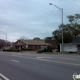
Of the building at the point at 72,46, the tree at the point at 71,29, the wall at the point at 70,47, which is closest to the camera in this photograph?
the building at the point at 72,46

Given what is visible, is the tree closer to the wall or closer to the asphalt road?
the wall

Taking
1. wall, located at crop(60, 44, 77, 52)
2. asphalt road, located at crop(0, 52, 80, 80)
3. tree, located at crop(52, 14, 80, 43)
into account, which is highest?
tree, located at crop(52, 14, 80, 43)

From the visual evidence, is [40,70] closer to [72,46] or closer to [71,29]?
[72,46]

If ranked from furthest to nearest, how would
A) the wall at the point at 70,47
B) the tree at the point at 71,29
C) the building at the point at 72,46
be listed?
1. the tree at the point at 71,29
2. the wall at the point at 70,47
3. the building at the point at 72,46

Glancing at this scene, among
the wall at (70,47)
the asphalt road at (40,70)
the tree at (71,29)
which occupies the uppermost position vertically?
the tree at (71,29)

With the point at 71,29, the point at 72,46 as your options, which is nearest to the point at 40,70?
the point at 72,46

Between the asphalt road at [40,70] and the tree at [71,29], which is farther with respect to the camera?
the tree at [71,29]

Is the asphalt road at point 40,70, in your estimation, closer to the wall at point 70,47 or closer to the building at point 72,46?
the building at point 72,46

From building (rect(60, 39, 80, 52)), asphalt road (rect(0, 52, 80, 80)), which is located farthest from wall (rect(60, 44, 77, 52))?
asphalt road (rect(0, 52, 80, 80))

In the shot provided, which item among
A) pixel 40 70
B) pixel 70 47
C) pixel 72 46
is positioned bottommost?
pixel 40 70

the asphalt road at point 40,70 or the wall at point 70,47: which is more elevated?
the wall at point 70,47

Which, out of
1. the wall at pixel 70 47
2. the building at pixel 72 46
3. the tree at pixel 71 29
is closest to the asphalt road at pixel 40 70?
the building at pixel 72 46

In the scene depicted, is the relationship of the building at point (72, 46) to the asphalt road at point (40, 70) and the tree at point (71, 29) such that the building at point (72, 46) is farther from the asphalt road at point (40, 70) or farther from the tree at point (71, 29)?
the asphalt road at point (40, 70)

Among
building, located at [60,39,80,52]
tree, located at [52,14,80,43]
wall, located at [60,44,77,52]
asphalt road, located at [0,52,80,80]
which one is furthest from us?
tree, located at [52,14,80,43]
